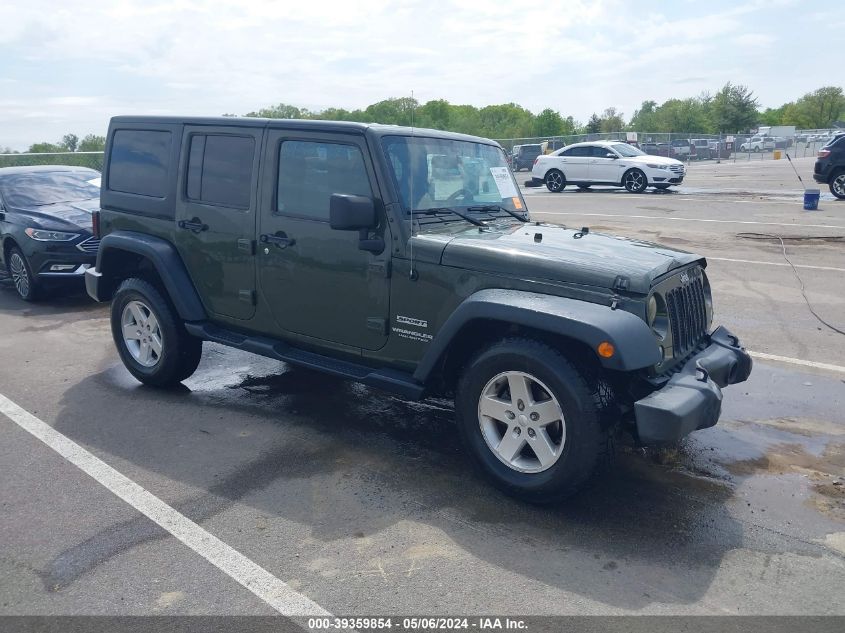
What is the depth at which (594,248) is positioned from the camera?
4.38 m

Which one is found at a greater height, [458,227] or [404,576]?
[458,227]

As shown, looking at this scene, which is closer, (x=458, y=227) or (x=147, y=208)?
(x=458, y=227)

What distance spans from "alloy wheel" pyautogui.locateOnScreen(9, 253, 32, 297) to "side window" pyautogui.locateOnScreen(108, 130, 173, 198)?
4133mm

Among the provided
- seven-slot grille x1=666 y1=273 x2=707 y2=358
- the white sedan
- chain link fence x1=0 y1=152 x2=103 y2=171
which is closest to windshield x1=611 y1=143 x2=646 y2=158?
the white sedan

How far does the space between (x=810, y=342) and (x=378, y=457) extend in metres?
4.62

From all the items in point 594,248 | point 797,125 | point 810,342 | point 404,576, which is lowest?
point 404,576

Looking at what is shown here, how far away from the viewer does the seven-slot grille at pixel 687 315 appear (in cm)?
416

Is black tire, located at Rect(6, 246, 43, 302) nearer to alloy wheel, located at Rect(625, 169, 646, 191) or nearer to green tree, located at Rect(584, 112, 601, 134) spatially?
alloy wheel, located at Rect(625, 169, 646, 191)

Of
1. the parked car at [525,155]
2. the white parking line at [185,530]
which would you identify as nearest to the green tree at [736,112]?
the parked car at [525,155]

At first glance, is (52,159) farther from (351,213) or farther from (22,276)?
(351,213)

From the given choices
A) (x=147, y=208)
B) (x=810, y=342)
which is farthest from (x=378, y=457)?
(x=810, y=342)

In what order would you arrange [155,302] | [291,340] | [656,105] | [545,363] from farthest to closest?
[656,105], [155,302], [291,340], [545,363]

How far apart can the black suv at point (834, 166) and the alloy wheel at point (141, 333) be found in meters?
17.7

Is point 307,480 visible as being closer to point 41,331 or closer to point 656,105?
point 41,331
